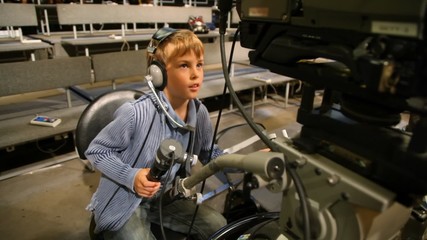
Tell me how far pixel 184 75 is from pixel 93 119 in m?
0.39

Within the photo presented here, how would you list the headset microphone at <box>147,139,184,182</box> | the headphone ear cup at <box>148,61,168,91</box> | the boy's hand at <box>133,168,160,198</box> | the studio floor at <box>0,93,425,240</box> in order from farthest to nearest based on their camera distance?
1. the studio floor at <box>0,93,425,240</box>
2. the headphone ear cup at <box>148,61,168,91</box>
3. the boy's hand at <box>133,168,160,198</box>
4. the headset microphone at <box>147,139,184,182</box>

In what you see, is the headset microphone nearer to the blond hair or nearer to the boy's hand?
the boy's hand

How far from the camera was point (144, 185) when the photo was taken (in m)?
0.85

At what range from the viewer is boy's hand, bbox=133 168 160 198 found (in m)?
0.83

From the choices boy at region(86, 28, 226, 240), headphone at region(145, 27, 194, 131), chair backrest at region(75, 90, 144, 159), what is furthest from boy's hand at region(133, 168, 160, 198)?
chair backrest at region(75, 90, 144, 159)

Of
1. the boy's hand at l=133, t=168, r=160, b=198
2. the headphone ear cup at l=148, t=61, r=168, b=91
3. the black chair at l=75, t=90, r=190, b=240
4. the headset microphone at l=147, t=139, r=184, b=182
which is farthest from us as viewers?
the black chair at l=75, t=90, r=190, b=240

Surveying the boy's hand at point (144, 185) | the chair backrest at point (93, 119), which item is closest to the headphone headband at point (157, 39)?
the chair backrest at point (93, 119)

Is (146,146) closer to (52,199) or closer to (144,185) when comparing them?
(144,185)

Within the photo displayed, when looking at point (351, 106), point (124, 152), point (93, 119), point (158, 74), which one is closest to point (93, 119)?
point (93, 119)

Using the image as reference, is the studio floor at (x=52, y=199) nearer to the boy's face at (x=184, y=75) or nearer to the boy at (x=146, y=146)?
the boy at (x=146, y=146)

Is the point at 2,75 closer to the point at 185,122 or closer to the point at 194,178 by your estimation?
the point at 185,122

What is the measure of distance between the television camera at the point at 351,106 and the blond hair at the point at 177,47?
1.49ft

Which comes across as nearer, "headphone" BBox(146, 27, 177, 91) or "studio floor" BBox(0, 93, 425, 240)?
"headphone" BBox(146, 27, 177, 91)

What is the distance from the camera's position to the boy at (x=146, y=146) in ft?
3.06
